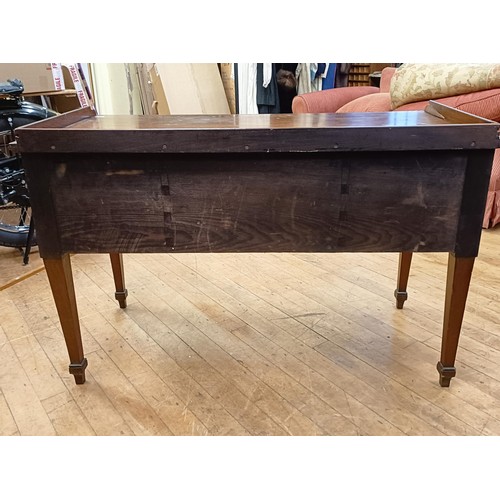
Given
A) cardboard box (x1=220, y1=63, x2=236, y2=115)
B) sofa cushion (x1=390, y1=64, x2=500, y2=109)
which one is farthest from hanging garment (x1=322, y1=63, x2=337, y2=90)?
sofa cushion (x1=390, y1=64, x2=500, y2=109)

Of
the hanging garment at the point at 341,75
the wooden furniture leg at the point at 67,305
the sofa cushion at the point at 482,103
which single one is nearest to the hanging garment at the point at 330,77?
the hanging garment at the point at 341,75

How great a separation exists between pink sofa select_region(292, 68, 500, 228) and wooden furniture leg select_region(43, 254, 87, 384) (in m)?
1.88

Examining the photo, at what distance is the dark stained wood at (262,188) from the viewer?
1015 mm

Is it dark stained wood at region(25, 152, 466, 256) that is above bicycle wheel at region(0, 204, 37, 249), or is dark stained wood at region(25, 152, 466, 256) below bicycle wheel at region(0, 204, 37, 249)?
above

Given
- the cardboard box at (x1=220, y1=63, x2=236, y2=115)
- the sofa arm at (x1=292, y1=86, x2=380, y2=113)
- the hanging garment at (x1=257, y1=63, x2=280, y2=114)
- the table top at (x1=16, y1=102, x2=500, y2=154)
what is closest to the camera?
the table top at (x1=16, y1=102, x2=500, y2=154)

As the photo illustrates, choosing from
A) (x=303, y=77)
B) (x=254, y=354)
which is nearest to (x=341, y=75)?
(x=303, y=77)

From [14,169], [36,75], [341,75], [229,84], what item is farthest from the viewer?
[229,84]

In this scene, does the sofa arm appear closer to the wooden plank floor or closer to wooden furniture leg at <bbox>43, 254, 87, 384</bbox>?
the wooden plank floor

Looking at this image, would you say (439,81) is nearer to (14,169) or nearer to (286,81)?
(286,81)

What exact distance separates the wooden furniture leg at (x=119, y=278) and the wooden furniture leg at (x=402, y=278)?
102cm

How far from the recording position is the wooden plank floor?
1185 millimetres

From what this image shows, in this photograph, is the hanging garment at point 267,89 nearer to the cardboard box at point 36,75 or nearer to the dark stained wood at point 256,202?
the cardboard box at point 36,75

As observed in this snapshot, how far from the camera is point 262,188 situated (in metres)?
1.09

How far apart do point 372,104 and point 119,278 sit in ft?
6.56
